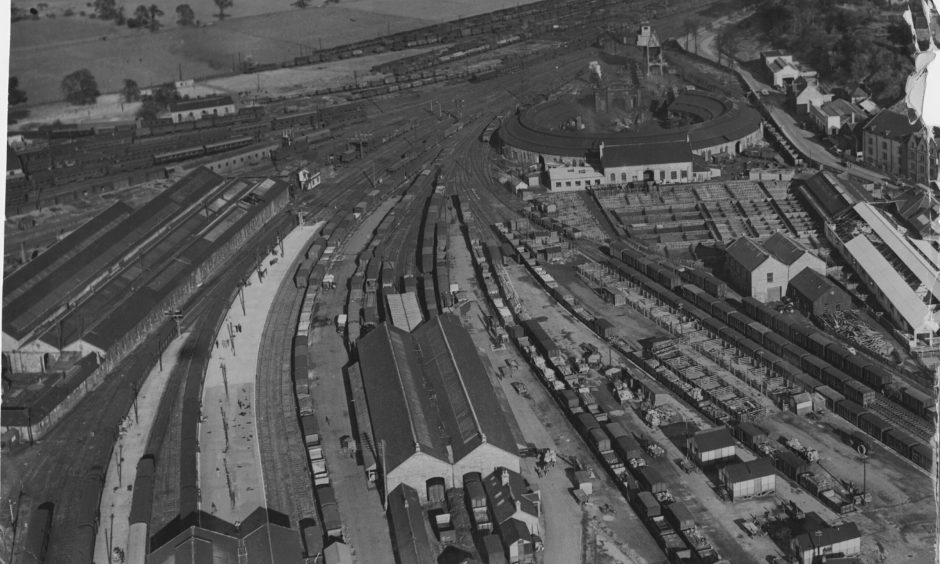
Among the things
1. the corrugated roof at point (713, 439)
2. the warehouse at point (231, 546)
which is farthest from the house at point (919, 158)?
the warehouse at point (231, 546)

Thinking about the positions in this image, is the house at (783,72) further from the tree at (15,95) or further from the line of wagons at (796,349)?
the tree at (15,95)

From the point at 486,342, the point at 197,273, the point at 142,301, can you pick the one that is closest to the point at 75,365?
the point at 142,301

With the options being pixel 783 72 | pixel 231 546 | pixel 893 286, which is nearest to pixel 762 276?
pixel 893 286

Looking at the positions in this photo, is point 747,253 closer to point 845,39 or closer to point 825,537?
point 825,537

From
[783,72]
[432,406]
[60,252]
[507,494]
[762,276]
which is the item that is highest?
[60,252]

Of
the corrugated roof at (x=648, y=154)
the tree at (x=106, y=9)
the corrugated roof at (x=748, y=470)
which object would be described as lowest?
the corrugated roof at (x=748, y=470)

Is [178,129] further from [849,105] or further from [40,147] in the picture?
[849,105]
